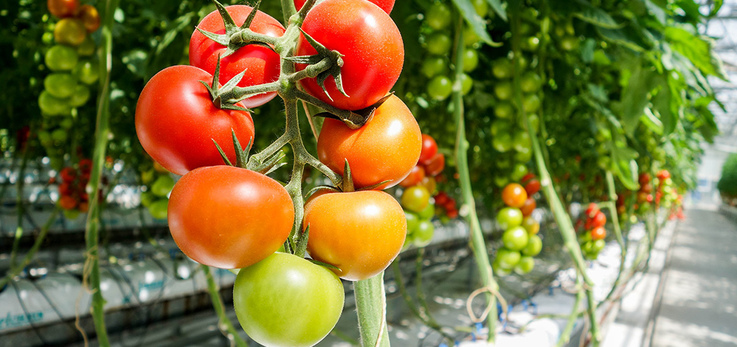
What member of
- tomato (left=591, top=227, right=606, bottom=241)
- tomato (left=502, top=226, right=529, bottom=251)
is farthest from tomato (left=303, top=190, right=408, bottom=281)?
tomato (left=591, top=227, right=606, bottom=241)

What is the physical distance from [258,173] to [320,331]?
0.05 meters

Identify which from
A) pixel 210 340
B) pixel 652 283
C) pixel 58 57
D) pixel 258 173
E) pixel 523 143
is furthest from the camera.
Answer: pixel 652 283

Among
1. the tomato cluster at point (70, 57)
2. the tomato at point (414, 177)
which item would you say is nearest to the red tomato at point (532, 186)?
the tomato at point (414, 177)

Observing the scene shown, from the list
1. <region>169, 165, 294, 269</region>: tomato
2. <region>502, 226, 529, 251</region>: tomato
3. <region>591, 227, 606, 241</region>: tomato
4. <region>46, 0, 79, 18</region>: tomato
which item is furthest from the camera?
<region>591, 227, 606, 241</region>: tomato

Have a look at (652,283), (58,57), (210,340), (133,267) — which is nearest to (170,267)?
(133,267)

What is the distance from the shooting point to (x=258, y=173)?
13 centimetres

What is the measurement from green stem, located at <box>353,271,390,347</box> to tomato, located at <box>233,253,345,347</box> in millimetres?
26

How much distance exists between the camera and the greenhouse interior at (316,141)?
130mm

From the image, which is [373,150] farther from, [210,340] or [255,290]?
[210,340]

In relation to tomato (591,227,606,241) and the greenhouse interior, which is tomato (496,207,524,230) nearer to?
the greenhouse interior

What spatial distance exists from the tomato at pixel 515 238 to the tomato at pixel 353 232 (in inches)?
21.1

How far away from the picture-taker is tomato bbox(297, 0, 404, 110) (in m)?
0.13

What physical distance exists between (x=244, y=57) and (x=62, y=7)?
1.45 ft

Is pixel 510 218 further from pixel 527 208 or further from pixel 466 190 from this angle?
pixel 466 190
